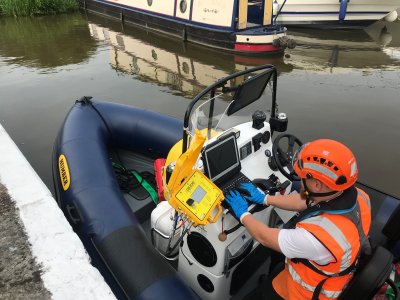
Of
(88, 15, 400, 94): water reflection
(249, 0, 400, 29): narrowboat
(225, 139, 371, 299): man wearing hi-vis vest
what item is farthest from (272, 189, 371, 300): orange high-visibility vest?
(249, 0, 400, 29): narrowboat

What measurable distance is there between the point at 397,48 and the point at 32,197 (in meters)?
12.8

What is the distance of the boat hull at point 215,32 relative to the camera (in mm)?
9750

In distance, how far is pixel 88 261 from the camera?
1599 millimetres

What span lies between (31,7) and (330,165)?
59.1ft

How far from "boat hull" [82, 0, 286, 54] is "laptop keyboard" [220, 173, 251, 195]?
8185 mm

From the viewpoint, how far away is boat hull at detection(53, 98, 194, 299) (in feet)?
7.47

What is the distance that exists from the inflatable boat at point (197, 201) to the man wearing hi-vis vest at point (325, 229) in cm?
50

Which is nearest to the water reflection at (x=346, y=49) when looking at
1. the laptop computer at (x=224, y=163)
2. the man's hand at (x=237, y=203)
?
the laptop computer at (x=224, y=163)

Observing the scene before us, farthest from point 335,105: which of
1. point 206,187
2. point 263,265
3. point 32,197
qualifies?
point 32,197

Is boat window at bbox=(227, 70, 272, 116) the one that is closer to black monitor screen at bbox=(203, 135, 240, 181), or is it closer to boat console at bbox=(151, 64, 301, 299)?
boat console at bbox=(151, 64, 301, 299)

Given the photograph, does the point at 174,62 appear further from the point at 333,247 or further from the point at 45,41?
the point at 333,247

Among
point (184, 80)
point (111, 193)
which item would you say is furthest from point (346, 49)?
point (111, 193)

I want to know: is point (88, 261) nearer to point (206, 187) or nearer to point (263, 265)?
point (206, 187)

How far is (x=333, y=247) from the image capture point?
4.96 ft
